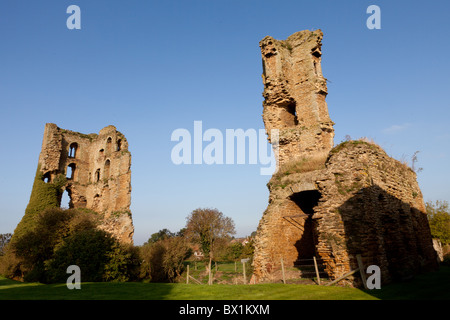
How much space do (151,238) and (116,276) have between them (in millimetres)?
66841

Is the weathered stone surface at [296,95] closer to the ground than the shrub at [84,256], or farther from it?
farther from it

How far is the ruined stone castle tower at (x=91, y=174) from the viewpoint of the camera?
84.8ft

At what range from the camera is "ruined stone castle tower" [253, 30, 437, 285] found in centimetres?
965

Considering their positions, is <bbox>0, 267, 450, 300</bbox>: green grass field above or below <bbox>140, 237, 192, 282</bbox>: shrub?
above

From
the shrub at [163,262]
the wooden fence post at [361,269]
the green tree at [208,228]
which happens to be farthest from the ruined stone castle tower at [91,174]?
the wooden fence post at [361,269]

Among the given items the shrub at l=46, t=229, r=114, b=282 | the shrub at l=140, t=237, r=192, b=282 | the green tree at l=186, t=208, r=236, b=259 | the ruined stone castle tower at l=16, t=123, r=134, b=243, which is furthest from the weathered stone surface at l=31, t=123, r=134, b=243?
the green tree at l=186, t=208, r=236, b=259

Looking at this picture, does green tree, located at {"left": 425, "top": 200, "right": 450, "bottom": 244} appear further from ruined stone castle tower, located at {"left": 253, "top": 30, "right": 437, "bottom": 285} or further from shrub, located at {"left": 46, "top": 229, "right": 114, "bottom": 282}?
shrub, located at {"left": 46, "top": 229, "right": 114, "bottom": 282}

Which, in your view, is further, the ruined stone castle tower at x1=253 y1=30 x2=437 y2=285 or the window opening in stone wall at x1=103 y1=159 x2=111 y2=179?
the window opening in stone wall at x1=103 y1=159 x2=111 y2=179

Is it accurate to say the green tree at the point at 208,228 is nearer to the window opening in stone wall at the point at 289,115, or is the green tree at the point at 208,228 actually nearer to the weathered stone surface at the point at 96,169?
the weathered stone surface at the point at 96,169

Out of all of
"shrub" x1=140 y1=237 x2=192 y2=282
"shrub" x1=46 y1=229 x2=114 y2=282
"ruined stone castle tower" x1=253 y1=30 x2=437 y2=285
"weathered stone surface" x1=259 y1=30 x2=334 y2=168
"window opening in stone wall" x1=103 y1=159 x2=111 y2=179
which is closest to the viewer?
"ruined stone castle tower" x1=253 y1=30 x2=437 y2=285

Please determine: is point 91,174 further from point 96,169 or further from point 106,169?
point 106,169

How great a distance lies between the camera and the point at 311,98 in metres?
16.1

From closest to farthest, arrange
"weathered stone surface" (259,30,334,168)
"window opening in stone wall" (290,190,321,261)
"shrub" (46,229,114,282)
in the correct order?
"window opening in stone wall" (290,190,321,261) → "shrub" (46,229,114,282) → "weathered stone surface" (259,30,334,168)
